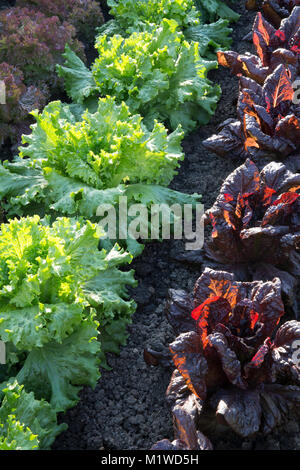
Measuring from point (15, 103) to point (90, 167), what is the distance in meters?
1.35

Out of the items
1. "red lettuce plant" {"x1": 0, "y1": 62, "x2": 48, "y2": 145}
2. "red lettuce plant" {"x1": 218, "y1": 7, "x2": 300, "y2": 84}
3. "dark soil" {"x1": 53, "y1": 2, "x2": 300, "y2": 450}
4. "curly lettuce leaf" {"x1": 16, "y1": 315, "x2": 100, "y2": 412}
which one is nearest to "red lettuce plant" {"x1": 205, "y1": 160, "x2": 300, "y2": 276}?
"dark soil" {"x1": 53, "y1": 2, "x2": 300, "y2": 450}

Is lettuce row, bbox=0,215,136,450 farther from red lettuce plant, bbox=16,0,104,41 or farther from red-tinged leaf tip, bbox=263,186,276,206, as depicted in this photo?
red lettuce plant, bbox=16,0,104,41

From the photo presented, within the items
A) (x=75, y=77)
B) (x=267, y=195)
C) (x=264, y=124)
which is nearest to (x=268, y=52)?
(x=264, y=124)

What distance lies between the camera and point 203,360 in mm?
3047

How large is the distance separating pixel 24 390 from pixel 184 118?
3009 mm

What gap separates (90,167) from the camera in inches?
159

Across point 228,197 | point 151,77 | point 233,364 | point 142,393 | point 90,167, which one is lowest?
point 142,393

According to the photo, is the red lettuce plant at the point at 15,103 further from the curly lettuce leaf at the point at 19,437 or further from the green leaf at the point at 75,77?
the curly lettuce leaf at the point at 19,437

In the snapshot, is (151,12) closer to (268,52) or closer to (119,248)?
(268,52)

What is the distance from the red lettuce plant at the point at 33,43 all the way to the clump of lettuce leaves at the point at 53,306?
246 cm

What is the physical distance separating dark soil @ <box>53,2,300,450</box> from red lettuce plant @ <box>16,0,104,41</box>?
2688 millimetres
